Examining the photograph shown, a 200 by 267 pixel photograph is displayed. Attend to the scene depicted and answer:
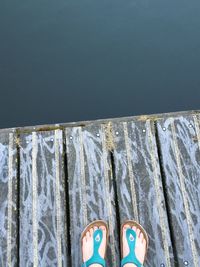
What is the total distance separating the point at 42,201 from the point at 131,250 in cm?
46

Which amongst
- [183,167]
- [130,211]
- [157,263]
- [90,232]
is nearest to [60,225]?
[90,232]

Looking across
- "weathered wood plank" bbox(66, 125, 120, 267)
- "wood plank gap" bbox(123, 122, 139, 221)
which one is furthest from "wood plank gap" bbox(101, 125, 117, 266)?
"wood plank gap" bbox(123, 122, 139, 221)

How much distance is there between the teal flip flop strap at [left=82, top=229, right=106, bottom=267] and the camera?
198 centimetres

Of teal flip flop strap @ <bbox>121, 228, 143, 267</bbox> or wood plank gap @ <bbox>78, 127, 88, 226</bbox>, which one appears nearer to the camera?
teal flip flop strap @ <bbox>121, 228, 143, 267</bbox>

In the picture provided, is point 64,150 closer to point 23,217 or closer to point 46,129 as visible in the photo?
point 46,129

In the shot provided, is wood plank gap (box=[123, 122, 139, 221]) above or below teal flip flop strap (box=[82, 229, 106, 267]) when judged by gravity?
above

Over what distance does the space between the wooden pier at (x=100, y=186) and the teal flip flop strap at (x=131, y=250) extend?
5 centimetres

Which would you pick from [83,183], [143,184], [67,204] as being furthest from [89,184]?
[143,184]

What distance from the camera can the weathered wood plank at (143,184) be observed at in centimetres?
206

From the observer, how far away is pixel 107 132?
2.32 m

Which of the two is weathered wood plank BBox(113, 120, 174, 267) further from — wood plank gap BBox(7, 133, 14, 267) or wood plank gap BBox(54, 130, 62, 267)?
wood plank gap BBox(7, 133, 14, 267)

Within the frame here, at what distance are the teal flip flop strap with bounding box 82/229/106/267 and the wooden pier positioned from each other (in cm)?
6

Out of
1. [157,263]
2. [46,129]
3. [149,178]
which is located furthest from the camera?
[46,129]

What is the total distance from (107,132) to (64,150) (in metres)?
0.22
